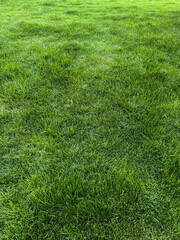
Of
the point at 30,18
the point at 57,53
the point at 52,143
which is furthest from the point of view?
the point at 30,18

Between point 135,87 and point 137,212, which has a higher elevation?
point 135,87

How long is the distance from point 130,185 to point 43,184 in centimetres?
69

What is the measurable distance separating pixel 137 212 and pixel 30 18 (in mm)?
5386

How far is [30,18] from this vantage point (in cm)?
456

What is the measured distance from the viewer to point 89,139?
159 cm

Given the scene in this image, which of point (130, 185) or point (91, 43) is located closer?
point (130, 185)

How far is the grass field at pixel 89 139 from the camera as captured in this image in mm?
1094

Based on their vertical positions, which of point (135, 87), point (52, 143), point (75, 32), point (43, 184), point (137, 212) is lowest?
point (137, 212)

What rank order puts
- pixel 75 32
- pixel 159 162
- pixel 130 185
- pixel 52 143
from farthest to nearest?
pixel 75 32 < pixel 52 143 < pixel 159 162 < pixel 130 185

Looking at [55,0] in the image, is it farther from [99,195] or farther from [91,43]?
[99,195]

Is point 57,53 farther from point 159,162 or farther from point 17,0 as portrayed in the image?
point 17,0

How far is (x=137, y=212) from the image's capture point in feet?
3.69

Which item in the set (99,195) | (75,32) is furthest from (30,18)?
(99,195)

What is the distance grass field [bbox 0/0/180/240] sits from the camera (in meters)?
1.09
